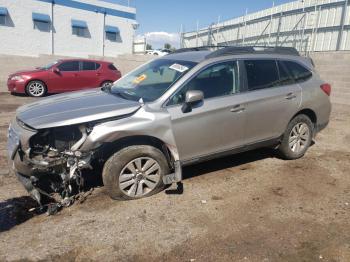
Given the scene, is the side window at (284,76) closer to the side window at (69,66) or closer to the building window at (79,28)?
the side window at (69,66)

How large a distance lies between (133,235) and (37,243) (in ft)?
3.07

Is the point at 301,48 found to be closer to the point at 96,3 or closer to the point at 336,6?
the point at 336,6

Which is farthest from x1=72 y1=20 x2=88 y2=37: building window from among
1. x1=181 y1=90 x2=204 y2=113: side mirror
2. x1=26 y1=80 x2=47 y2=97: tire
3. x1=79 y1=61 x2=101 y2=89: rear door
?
x1=181 y1=90 x2=204 y2=113: side mirror

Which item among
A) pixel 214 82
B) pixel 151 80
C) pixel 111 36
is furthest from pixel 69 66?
pixel 111 36

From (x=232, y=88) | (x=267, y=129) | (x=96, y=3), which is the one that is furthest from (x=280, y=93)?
(x=96, y=3)

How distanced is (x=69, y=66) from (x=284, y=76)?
1049 cm

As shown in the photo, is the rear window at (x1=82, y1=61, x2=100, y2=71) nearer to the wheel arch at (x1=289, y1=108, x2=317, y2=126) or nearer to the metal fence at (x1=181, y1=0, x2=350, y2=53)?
the metal fence at (x1=181, y1=0, x2=350, y2=53)

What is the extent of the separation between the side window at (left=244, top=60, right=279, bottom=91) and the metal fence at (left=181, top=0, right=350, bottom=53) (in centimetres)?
1112

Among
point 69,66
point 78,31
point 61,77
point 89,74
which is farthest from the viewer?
point 78,31

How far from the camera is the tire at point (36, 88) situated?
43.3 feet

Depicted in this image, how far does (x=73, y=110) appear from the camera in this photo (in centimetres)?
408

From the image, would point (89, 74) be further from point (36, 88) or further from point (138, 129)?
point (138, 129)

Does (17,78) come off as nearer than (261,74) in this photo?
No

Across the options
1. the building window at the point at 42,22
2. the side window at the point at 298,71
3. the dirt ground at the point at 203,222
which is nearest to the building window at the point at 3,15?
the building window at the point at 42,22
